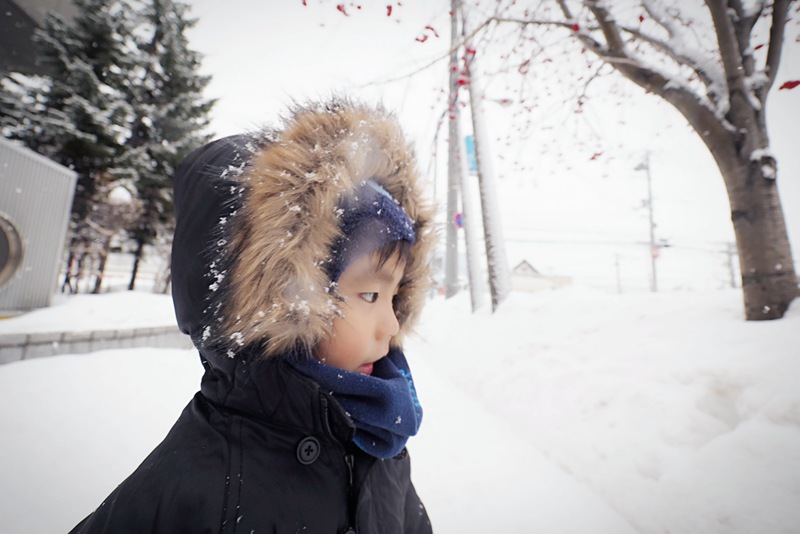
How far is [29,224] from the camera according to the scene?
5625 millimetres

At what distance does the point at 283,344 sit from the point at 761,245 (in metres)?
4.05

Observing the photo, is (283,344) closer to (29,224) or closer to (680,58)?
(680,58)

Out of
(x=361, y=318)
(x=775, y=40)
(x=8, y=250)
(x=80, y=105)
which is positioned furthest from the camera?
(x=80, y=105)

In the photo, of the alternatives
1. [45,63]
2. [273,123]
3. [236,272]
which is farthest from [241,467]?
[45,63]

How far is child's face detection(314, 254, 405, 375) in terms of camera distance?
1.05m

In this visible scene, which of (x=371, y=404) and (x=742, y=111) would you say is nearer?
(x=371, y=404)

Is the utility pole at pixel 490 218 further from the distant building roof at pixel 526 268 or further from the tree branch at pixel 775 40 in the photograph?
the distant building roof at pixel 526 268

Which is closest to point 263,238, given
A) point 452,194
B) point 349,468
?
point 349,468

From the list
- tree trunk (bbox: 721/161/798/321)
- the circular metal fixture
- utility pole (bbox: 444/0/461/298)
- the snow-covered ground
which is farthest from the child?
utility pole (bbox: 444/0/461/298)

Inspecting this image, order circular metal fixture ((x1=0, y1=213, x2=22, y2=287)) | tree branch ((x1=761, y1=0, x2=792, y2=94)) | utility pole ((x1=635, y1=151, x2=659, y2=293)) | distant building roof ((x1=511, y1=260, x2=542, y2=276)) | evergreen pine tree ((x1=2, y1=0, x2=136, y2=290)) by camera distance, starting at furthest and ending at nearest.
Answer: distant building roof ((x1=511, y1=260, x2=542, y2=276))
utility pole ((x1=635, y1=151, x2=659, y2=293))
evergreen pine tree ((x1=2, y1=0, x2=136, y2=290))
circular metal fixture ((x1=0, y1=213, x2=22, y2=287))
tree branch ((x1=761, y1=0, x2=792, y2=94))

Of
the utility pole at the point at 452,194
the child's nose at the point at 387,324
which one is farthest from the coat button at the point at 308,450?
the utility pole at the point at 452,194

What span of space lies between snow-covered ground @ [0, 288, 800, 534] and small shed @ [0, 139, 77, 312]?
354 centimetres

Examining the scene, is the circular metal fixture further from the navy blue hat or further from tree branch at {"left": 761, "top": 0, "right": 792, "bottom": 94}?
tree branch at {"left": 761, "top": 0, "right": 792, "bottom": 94}

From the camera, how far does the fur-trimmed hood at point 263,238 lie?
97 centimetres
